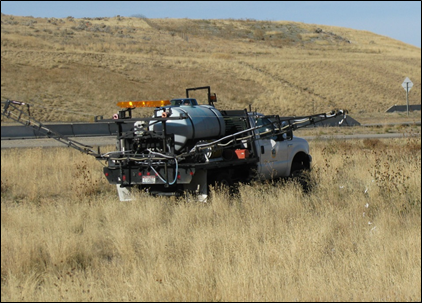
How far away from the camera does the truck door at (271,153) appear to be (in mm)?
11641

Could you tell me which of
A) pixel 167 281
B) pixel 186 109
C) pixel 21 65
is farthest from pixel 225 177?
pixel 21 65

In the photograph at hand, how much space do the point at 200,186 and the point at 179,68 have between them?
51669 mm

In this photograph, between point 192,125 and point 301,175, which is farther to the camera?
point 301,175

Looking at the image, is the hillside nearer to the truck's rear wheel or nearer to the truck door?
the truck door

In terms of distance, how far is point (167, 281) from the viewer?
Answer: 5914 mm

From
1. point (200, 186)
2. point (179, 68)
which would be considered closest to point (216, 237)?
point (200, 186)

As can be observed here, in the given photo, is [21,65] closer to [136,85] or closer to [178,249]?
[136,85]

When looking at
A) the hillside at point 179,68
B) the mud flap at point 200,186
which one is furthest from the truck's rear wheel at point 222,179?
the hillside at point 179,68

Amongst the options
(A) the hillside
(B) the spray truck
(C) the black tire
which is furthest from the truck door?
(A) the hillside

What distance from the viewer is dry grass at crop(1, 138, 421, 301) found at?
5.73 meters

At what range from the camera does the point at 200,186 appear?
33.6ft

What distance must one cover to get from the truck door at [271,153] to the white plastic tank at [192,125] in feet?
3.55

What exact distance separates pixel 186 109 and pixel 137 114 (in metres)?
29.1

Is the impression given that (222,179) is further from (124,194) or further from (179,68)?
(179,68)
